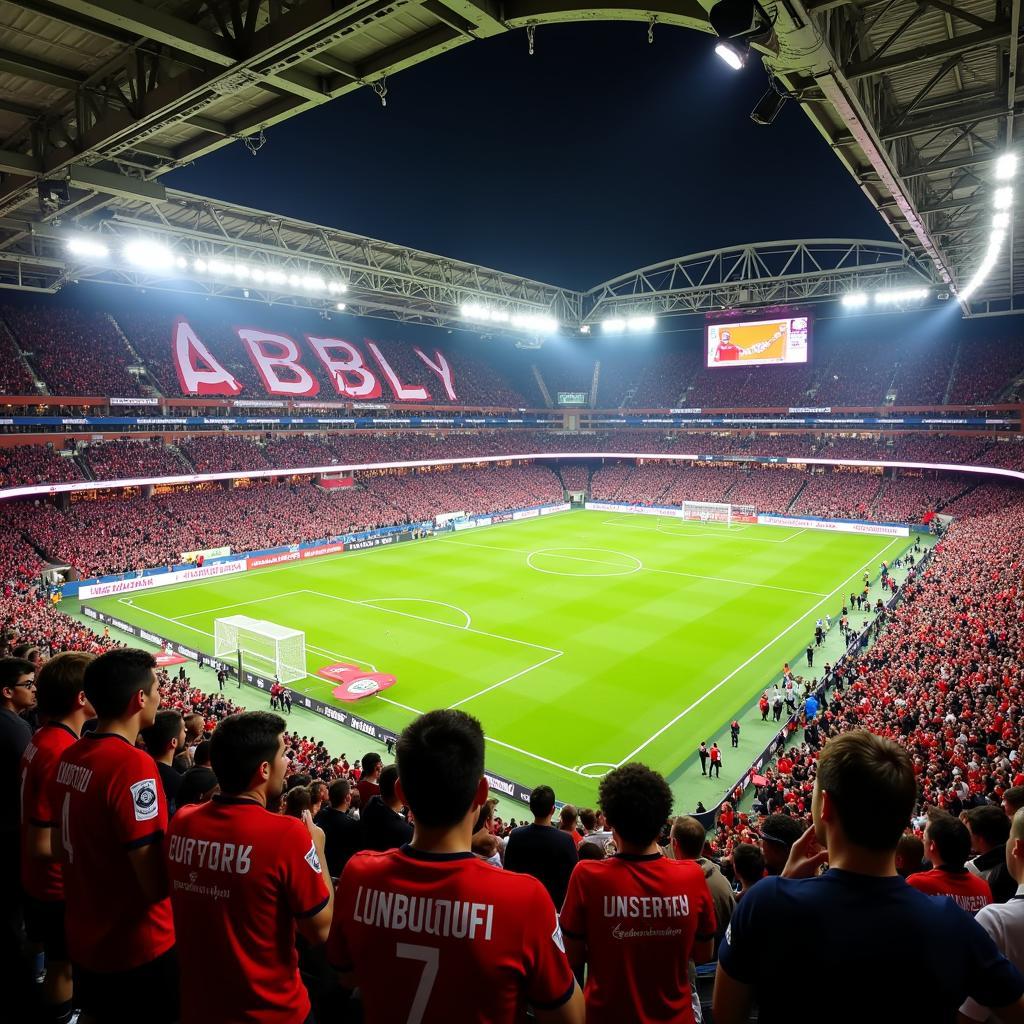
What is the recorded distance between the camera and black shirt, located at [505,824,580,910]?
5.20m

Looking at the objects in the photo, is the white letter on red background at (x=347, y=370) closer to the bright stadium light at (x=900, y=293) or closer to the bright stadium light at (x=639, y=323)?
the bright stadium light at (x=639, y=323)

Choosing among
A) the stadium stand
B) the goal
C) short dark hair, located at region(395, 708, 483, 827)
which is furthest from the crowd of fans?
short dark hair, located at region(395, 708, 483, 827)

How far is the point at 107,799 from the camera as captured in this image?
11.7ft

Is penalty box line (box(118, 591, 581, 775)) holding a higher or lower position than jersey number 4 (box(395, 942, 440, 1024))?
lower

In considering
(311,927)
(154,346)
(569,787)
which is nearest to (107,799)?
(311,927)

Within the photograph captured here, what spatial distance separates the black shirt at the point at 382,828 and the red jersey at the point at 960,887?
3.53 meters

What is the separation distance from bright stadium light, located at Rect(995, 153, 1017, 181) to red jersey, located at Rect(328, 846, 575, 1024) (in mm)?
19417

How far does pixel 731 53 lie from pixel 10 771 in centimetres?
1115

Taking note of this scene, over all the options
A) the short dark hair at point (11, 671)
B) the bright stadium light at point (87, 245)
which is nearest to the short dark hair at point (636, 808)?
the short dark hair at point (11, 671)

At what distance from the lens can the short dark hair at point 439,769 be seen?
2.51 m

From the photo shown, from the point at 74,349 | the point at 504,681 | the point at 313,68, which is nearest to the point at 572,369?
the point at 74,349

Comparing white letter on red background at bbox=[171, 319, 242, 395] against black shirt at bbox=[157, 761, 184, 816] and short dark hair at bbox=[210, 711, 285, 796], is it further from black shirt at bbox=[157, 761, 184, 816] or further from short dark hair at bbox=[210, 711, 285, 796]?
short dark hair at bbox=[210, 711, 285, 796]

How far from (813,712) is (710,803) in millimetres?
5848

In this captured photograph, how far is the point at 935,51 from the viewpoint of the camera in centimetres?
1112
